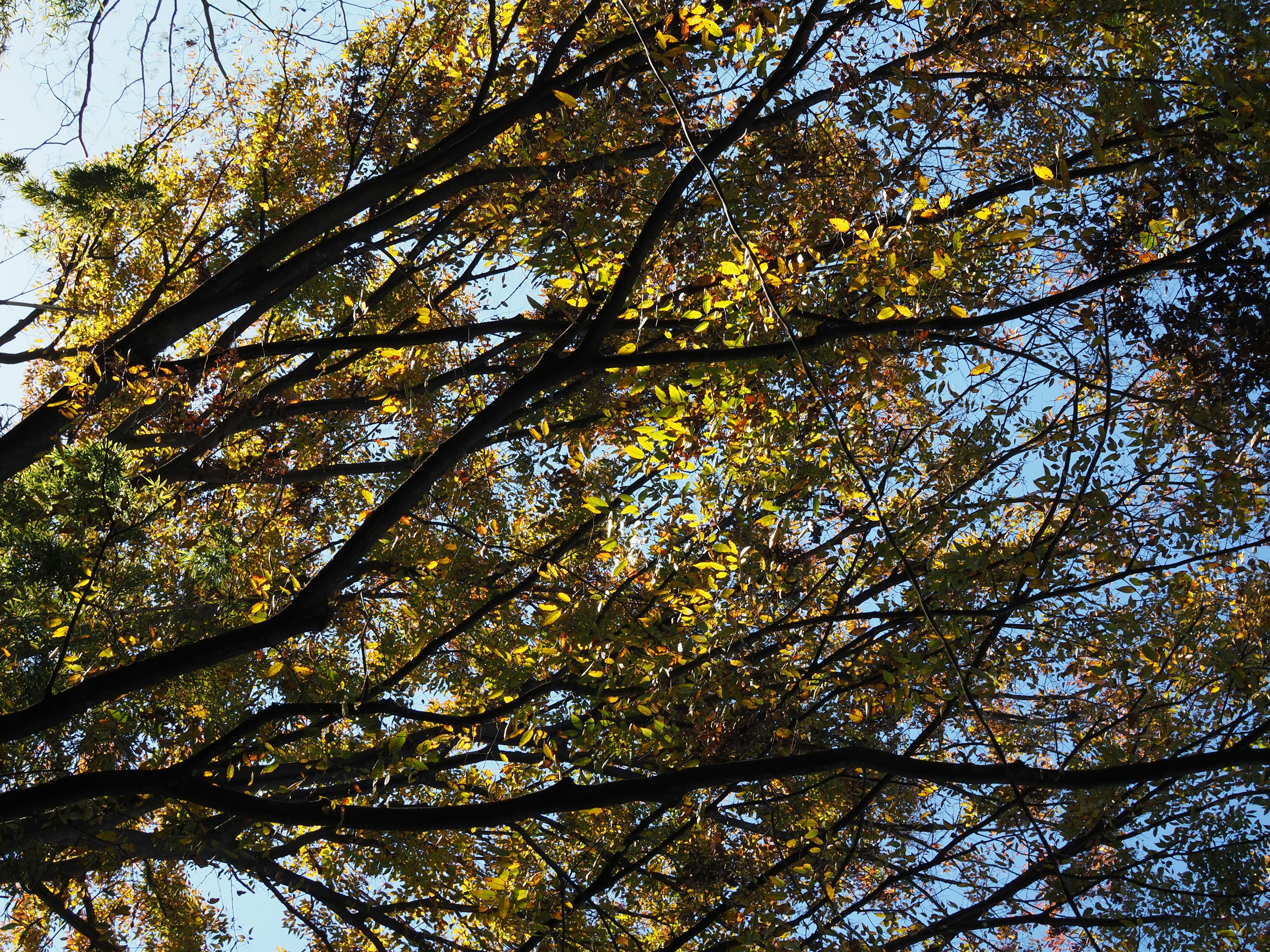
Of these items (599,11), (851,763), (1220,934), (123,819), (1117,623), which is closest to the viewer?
(851,763)

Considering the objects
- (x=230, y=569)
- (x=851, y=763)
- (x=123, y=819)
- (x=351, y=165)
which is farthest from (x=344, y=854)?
(x=351, y=165)

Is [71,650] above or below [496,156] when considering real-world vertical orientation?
below

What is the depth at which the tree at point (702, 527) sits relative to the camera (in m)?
3.95

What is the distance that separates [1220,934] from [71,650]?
276 inches

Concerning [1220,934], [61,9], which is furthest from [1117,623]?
[61,9]

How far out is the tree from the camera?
A: 3.95m

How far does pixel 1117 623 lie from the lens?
4020mm

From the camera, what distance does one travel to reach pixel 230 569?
5.62 metres

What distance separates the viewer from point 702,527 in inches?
174

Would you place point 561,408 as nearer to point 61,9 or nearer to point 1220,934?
point 61,9

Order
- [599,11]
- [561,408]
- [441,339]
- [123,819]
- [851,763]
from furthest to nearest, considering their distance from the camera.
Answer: [561,408] < [599,11] < [441,339] < [123,819] < [851,763]

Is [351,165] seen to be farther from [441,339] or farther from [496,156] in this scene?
[441,339]

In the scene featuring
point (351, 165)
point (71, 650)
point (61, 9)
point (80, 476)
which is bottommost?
point (71, 650)

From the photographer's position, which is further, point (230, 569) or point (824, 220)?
point (230, 569)
